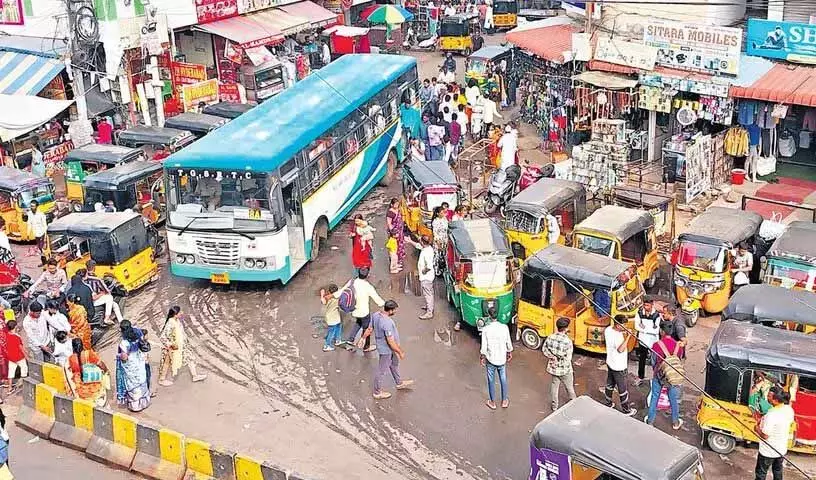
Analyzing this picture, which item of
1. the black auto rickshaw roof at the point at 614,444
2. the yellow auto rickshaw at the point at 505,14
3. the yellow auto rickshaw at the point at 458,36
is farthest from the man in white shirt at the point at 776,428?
the yellow auto rickshaw at the point at 505,14

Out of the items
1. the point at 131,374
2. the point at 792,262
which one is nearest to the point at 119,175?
the point at 131,374

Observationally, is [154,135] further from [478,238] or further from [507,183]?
[478,238]

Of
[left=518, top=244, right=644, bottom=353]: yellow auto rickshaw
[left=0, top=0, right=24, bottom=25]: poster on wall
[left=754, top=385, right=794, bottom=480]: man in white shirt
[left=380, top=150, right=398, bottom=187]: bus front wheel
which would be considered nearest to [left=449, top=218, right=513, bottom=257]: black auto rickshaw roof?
[left=518, top=244, right=644, bottom=353]: yellow auto rickshaw

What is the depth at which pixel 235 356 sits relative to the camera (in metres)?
16.2

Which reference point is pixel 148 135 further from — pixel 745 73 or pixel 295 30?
pixel 745 73

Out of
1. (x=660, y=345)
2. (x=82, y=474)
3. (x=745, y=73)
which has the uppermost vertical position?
(x=745, y=73)

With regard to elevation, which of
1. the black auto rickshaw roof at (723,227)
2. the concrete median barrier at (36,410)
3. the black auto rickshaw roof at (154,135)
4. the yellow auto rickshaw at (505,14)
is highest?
the yellow auto rickshaw at (505,14)

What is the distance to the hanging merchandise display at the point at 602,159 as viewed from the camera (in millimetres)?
21969

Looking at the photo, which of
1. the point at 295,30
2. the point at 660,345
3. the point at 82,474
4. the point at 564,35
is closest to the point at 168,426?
the point at 82,474

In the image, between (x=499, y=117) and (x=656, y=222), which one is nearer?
(x=656, y=222)

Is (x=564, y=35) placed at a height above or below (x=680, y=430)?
above

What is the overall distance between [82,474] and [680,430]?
26.5 feet

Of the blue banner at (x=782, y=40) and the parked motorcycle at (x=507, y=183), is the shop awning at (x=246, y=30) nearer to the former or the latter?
the parked motorcycle at (x=507, y=183)

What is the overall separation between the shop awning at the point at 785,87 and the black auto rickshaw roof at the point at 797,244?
16.9 feet
